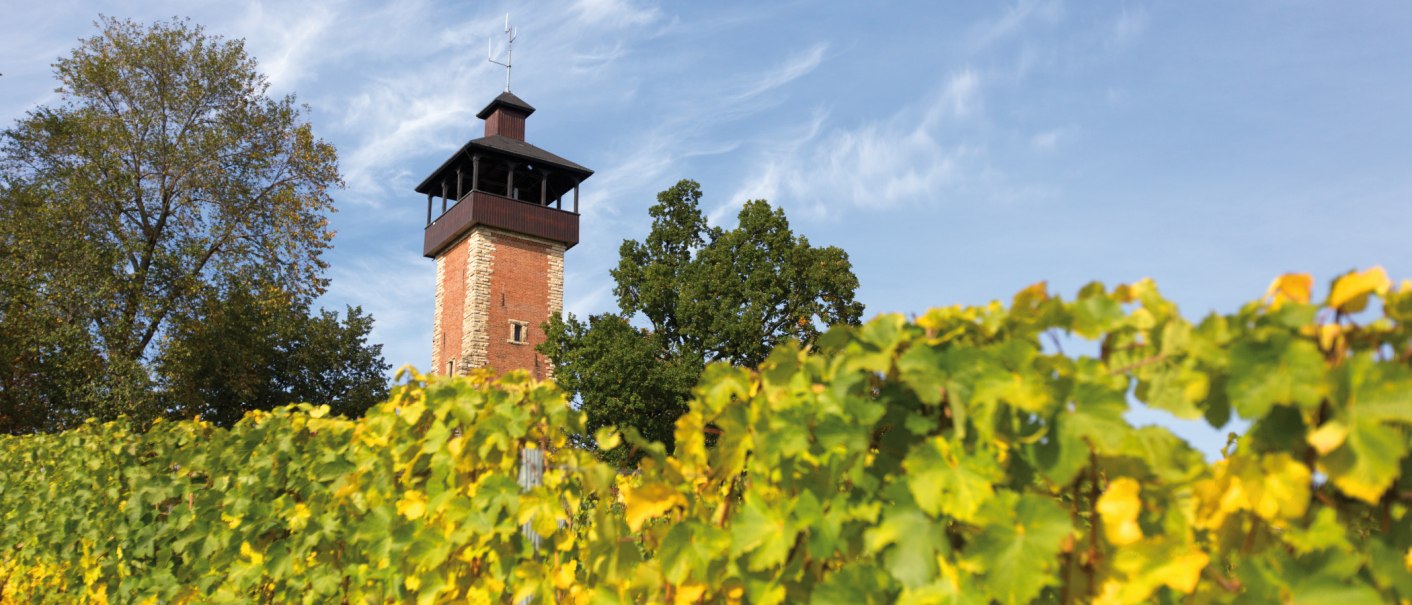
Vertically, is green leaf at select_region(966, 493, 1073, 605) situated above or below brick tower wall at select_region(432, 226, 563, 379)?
below

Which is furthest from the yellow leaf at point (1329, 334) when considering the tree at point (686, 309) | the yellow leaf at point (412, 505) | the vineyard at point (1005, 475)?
the tree at point (686, 309)

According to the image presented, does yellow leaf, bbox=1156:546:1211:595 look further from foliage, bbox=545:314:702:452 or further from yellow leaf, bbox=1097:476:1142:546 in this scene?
foliage, bbox=545:314:702:452

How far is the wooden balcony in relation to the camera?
29.8 m

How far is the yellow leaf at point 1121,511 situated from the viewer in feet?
4.24

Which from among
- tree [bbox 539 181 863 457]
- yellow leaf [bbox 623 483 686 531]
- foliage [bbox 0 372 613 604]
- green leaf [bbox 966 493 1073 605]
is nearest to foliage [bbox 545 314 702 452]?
tree [bbox 539 181 863 457]

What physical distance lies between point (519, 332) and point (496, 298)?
135cm

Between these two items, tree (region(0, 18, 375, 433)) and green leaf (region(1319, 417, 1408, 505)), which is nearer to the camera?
green leaf (region(1319, 417, 1408, 505))

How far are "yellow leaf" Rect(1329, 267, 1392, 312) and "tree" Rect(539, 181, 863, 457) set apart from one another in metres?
22.4

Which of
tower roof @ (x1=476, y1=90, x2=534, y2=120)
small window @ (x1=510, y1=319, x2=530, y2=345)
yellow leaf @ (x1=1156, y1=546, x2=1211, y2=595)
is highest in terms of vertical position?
tower roof @ (x1=476, y1=90, x2=534, y2=120)

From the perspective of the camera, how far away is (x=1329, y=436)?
1117 mm

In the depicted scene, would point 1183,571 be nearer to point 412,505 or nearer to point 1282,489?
point 1282,489

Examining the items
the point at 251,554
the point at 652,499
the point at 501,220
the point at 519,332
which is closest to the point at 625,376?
the point at 519,332

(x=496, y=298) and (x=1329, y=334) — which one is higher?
(x=496, y=298)

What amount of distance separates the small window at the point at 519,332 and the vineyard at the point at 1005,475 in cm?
2746
